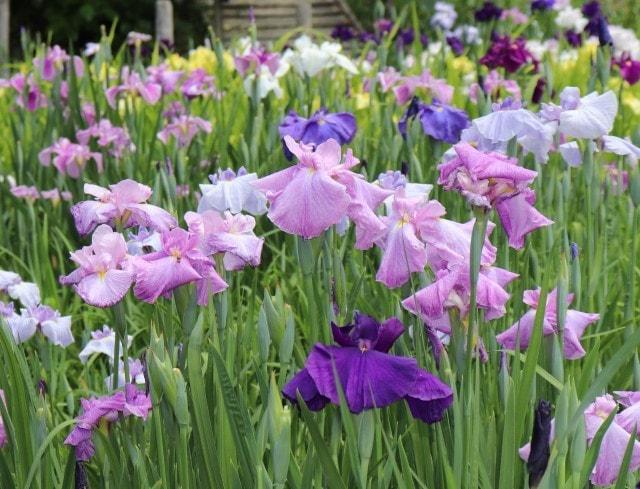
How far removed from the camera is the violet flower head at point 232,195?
1.50 metres

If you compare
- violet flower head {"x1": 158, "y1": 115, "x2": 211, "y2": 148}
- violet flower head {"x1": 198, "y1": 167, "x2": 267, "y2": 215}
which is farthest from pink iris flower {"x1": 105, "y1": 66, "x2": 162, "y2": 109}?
violet flower head {"x1": 198, "y1": 167, "x2": 267, "y2": 215}

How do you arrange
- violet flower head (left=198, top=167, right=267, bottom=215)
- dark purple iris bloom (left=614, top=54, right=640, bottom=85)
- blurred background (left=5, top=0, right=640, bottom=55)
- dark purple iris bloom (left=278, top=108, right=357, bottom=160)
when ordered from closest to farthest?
violet flower head (left=198, top=167, right=267, bottom=215) → dark purple iris bloom (left=278, top=108, right=357, bottom=160) → dark purple iris bloom (left=614, top=54, right=640, bottom=85) → blurred background (left=5, top=0, right=640, bottom=55)

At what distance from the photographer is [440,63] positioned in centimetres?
466

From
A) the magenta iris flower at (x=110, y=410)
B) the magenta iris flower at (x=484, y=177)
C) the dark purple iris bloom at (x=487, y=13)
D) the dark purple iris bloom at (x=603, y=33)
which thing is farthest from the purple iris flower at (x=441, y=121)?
the dark purple iris bloom at (x=487, y=13)

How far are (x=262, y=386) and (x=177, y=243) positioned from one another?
23cm

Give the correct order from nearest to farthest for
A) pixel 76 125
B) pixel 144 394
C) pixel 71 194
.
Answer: pixel 144 394 < pixel 71 194 < pixel 76 125

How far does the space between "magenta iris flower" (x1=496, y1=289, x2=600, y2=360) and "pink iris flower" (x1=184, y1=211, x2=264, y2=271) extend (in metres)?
0.36

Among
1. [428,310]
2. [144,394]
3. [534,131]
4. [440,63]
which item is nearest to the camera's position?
[428,310]

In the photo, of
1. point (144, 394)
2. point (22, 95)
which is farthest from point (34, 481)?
point (22, 95)

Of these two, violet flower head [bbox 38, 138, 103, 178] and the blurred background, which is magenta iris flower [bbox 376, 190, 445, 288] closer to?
violet flower head [bbox 38, 138, 103, 178]

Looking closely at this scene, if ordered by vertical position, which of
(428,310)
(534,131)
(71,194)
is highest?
(534,131)

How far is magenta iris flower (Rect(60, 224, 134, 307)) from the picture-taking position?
4.14 feet

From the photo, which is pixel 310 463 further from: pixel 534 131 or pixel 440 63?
pixel 440 63

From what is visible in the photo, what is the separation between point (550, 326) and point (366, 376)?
373 mm
